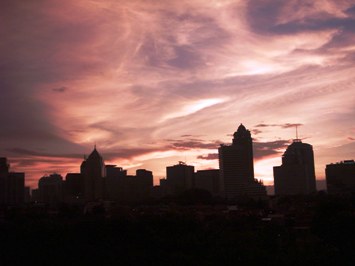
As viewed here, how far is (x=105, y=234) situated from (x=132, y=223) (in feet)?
6.27

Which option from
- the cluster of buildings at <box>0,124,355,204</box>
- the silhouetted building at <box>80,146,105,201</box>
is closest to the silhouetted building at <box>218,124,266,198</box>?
the cluster of buildings at <box>0,124,355,204</box>

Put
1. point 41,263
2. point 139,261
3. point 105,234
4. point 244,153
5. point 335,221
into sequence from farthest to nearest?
1. point 244,153
2. point 335,221
3. point 105,234
4. point 41,263
5. point 139,261

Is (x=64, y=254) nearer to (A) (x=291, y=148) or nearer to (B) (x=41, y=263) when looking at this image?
(B) (x=41, y=263)

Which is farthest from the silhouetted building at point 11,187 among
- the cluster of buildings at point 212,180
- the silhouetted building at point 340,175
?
the silhouetted building at point 340,175

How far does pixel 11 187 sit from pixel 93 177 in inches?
1182

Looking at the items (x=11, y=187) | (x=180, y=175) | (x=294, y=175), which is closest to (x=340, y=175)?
(x=294, y=175)

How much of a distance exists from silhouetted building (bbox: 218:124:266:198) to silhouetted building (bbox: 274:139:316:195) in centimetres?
1770

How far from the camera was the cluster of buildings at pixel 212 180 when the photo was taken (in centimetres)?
12850

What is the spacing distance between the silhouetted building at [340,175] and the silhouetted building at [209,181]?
37295mm

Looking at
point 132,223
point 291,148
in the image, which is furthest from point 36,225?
point 291,148

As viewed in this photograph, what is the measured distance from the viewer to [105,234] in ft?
89.2

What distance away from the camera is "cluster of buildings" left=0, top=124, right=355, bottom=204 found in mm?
128500

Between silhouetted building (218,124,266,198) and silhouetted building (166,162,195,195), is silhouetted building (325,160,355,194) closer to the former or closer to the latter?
silhouetted building (218,124,266,198)

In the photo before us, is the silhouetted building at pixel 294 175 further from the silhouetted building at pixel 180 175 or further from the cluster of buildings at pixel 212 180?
the silhouetted building at pixel 180 175
